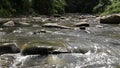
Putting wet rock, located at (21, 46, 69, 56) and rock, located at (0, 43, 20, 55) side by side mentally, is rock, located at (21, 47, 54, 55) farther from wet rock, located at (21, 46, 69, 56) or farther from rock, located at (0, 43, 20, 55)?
rock, located at (0, 43, 20, 55)

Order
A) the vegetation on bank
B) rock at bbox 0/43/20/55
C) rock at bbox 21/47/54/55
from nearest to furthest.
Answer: rock at bbox 21/47/54/55, rock at bbox 0/43/20/55, the vegetation on bank

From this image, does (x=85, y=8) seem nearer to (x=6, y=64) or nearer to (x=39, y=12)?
(x=39, y=12)

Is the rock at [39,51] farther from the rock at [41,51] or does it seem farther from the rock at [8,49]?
the rock at [8,49]

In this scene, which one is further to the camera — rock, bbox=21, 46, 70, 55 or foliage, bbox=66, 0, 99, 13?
foliage, bbox=66, 0, 99, 13

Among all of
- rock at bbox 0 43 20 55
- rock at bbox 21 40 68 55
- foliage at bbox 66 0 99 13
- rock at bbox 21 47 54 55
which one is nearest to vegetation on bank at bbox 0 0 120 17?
foliage at bbox 66 0 99 13

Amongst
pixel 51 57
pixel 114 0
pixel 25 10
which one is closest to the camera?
pixel 51 57

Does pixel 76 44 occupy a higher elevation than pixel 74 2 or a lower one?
higher

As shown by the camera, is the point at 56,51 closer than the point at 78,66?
No

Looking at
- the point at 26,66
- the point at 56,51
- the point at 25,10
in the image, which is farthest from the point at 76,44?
the point at 25,10

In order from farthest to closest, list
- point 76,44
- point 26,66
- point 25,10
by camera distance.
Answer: point 25,10, point 76,44, point 26,66

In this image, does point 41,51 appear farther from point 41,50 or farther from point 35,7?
point 35,7

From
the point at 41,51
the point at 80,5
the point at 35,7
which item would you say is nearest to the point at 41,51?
the point at 41,51

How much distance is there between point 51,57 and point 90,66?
4.55 feet

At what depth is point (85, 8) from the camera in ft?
163
